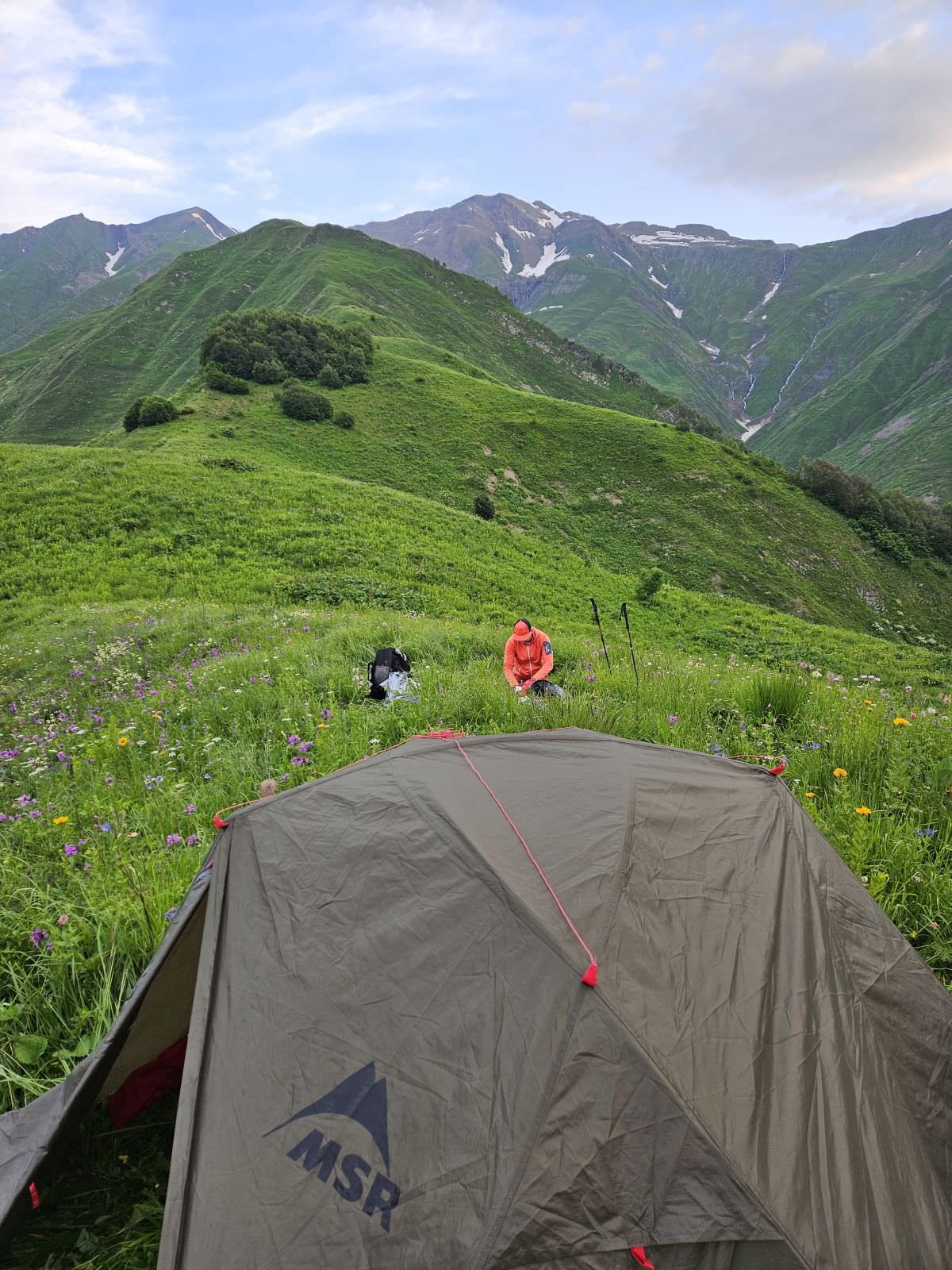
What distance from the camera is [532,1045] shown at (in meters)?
1.94

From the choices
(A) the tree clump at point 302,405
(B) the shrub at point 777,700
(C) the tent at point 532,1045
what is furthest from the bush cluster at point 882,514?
(C) the tent at point 532,1045

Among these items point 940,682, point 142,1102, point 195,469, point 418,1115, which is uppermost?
point 195,469

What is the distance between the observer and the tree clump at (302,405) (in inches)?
1307

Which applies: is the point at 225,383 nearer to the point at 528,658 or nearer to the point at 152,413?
the point at 152,413

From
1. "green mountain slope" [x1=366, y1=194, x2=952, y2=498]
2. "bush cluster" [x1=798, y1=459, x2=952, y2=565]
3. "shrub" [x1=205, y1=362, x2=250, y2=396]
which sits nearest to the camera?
"shrub" [x1=205, y1=362, x2=250, y2=396]

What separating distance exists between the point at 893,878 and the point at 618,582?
2068cm

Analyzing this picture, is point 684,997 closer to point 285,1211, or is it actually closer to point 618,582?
point 285,1211

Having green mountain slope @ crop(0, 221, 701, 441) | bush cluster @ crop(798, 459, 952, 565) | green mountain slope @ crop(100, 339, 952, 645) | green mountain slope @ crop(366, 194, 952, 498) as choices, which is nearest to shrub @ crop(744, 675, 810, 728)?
green mountain slope @ crop(100, 339, 952, 645)

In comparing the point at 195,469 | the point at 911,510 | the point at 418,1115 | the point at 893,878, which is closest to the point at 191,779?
the point at 418,1115

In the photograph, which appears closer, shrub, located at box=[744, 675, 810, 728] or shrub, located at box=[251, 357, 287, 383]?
shrub, located at box=[744, 675, 810, 728]

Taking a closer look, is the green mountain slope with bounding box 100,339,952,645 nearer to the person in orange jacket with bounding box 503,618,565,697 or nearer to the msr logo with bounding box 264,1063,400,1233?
the person in orange jacket with bounding box 503,618,565,697

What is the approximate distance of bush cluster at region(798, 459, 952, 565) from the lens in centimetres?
3869

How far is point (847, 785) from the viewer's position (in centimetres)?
452

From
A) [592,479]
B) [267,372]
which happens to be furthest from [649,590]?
[267,372]
